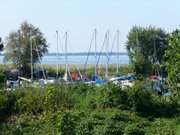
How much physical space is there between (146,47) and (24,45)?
12.6 meters

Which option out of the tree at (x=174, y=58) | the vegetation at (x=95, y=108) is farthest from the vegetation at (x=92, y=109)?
the tree at (x=174, y=58)

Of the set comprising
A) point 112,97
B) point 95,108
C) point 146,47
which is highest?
point 146,47

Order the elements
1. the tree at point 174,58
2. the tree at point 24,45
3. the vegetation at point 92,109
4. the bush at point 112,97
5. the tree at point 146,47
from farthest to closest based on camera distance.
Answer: the tree at point 24,45 → the tree at point 146,47 → the bush at point 112,97 → the tree at point 174,58 → the vegetation at point 92,109

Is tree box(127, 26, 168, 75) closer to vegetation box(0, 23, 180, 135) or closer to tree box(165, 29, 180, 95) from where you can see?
vegetation box(0, 23, 180, 135)

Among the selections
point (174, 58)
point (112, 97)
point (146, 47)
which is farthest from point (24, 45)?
point (174, 58)

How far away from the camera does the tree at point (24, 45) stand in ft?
182

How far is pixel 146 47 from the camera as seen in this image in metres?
54.1

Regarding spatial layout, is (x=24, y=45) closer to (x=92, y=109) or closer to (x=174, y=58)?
(x=92, y=109)

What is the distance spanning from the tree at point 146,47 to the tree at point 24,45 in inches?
373

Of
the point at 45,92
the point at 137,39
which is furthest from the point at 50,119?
the point at 137,39

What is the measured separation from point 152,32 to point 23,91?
1252 inches

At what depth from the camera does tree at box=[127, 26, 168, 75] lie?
163 ft

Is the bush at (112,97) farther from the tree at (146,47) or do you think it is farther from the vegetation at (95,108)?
the tree at (146,47)

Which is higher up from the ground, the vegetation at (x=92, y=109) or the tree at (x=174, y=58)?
the tree at (x=174, y=58)
